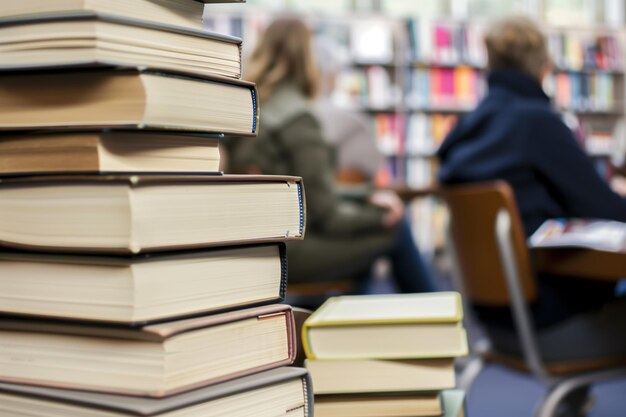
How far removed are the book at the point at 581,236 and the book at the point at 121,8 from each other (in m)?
1.12

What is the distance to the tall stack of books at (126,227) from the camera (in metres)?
0.61

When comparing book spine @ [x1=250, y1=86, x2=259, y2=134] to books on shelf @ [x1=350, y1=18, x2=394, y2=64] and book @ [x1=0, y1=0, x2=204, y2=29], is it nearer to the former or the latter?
book @ [x1=0, y1=0, x2=204, y2=29]

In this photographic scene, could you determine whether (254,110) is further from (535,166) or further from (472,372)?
(472,372)

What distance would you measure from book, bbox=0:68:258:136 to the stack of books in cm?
24

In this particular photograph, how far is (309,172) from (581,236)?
0.91 m

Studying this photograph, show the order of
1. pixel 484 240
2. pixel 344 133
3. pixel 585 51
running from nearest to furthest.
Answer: pixel 484 240 < pixel 344 133 < pixel 585 51

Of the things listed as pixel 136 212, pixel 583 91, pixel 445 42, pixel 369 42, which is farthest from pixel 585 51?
pixel 136 212

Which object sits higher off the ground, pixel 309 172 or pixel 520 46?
pixel 520 46

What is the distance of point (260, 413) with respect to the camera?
2.19ft

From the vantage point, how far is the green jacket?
2.36 metres

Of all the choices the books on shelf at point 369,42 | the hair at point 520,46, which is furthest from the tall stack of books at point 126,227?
the books on shelf at point 369,42

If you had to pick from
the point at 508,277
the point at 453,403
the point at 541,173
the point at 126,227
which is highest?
the point at 126,227

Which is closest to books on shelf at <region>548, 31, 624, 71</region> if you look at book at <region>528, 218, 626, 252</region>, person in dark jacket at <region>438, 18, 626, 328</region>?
person in dark jacket at <region>438, 18, 626, 328</region>

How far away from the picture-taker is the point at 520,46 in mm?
2271
